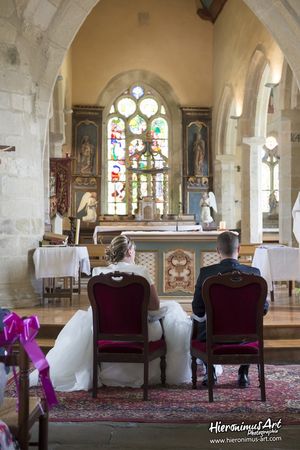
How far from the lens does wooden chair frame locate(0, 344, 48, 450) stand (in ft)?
7.42

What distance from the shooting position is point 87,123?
1977cm

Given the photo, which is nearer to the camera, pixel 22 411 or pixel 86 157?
pixel 22 411

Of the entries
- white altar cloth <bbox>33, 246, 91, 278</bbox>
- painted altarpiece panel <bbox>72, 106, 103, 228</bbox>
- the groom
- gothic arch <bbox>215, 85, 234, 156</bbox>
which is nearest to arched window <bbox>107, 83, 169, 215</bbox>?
painted altarpiece panel <bbox>72, 106, 103, 228</bbox>

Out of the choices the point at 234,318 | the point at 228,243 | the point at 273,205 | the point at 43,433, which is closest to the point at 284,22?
the point at 228,243

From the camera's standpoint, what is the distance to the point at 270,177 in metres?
20.6

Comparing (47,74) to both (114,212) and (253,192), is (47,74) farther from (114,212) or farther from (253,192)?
(114,212)

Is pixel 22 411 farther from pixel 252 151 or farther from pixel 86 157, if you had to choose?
pixel 86 157

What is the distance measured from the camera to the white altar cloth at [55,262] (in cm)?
777

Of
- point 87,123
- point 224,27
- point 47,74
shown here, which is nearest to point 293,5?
point 47,74

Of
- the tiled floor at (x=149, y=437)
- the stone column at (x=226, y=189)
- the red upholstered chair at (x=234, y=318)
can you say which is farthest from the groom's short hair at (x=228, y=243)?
the stone column at (x=226, y=189)

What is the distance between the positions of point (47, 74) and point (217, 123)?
11785mm

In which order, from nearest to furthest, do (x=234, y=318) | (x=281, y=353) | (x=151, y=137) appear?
(x=234, y=318), (x=281, y=353), (x=151, y=137)

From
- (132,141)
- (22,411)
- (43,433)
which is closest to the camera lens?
(22,411)

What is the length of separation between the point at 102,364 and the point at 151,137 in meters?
14.5
